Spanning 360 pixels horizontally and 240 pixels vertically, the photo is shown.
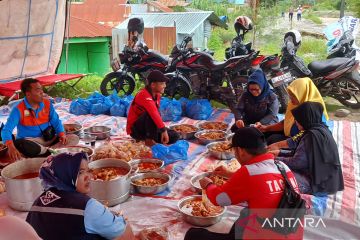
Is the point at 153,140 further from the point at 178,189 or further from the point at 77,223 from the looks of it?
the point at 77,223

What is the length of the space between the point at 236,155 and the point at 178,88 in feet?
14.2

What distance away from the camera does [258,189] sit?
1.93m

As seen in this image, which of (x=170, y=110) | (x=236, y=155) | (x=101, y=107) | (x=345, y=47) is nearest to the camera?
(x=236, y=155)

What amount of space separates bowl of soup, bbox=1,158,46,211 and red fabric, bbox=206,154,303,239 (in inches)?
65.0

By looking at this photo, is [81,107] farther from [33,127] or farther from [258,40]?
[258,40]

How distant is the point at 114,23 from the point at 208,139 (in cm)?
1218

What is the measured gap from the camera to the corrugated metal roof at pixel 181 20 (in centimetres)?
1057

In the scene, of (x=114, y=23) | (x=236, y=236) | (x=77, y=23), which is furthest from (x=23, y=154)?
(x=114, y=23)

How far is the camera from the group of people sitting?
184cm

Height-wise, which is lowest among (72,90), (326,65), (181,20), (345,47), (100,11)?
(72,90)

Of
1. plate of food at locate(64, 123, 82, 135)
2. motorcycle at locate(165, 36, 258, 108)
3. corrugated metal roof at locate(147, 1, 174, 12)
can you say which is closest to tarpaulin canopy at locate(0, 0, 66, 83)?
plate of food at locate(64, 123, 82, 135)

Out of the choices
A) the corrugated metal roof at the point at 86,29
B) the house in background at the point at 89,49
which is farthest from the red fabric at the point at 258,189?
the house in background at the point at 89,49

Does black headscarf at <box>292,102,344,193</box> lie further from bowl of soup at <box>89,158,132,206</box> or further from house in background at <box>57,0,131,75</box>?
house in background at <box>57,0,131,75</box>

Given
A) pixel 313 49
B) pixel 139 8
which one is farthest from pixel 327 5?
pixel 139 8
